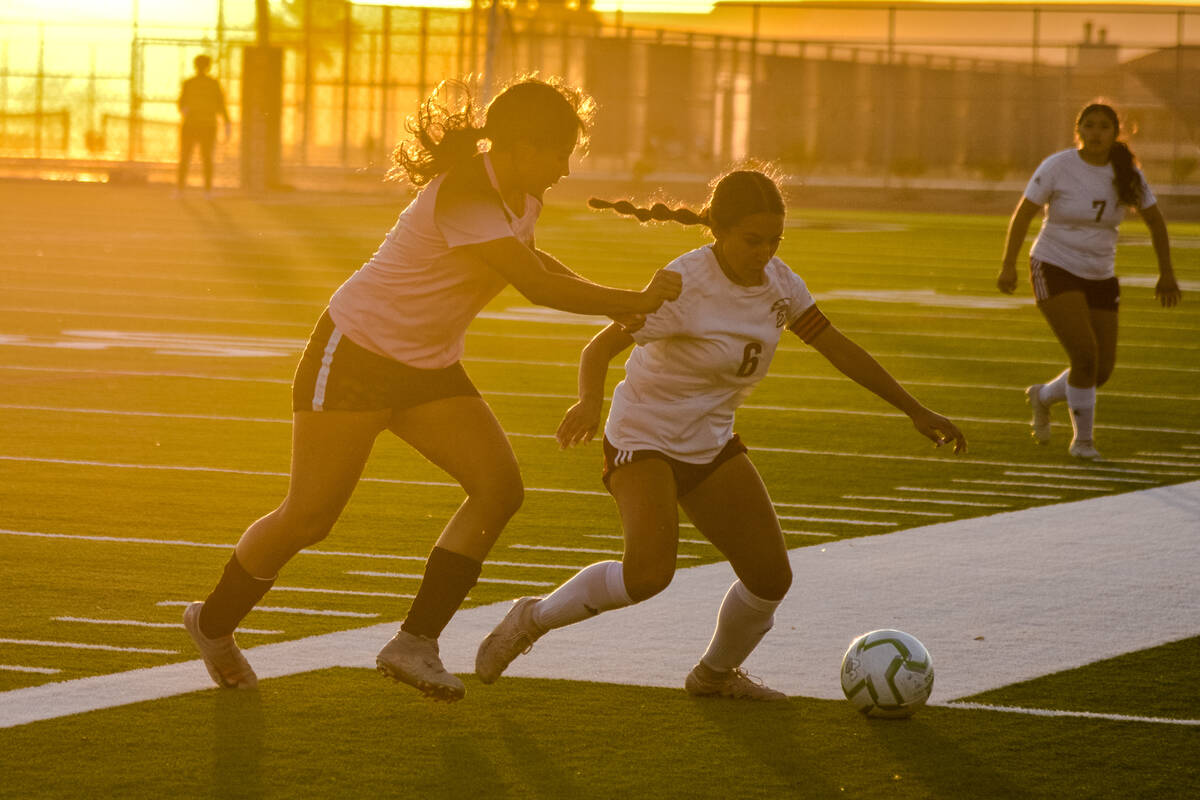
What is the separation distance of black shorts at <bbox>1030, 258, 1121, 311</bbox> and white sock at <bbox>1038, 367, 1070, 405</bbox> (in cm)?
44

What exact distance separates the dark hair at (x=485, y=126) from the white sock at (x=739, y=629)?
4.51 feet

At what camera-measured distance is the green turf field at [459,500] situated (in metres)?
5.35

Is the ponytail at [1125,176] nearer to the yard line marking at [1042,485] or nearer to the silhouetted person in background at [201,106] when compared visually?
the yard line marking at [1042,485]

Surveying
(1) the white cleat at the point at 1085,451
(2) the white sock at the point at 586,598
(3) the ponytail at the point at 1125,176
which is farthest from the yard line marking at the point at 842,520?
(2) the white sock at the point at 586,598

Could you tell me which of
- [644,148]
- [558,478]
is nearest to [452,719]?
[558,478]

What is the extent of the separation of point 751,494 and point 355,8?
45.1 m

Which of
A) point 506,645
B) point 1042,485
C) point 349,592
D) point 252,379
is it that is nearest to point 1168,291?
point 1042,485

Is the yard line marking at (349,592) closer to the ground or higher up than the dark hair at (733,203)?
closer to the ground

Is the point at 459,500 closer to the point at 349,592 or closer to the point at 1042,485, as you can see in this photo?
the point at 349,592

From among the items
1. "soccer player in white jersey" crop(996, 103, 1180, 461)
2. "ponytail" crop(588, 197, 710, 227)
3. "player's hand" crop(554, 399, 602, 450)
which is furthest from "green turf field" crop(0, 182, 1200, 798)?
"ponytail" crop(588, 197, 710, 227)

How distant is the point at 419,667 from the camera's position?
5.79 meters

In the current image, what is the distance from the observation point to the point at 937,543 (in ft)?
28.9

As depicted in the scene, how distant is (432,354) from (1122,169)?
665 centimetres

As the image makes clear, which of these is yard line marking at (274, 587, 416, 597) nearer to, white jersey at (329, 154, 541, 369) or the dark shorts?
the dark shorts
